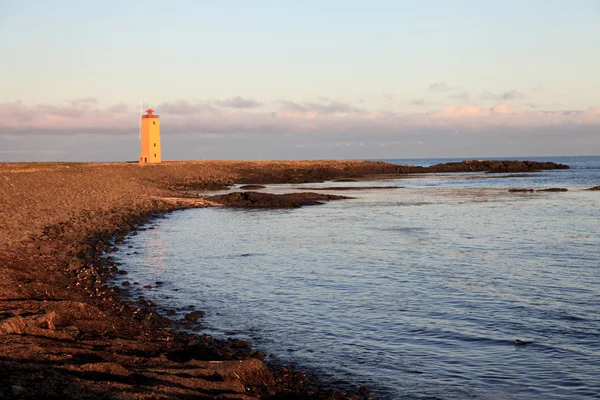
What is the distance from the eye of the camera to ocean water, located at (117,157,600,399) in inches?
378

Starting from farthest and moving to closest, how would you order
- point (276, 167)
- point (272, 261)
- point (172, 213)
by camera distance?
point (276, 167) → point (172, 213) → point (272, 261)

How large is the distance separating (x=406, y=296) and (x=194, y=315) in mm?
5228

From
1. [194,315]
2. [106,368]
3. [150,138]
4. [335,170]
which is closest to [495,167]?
[335,170]

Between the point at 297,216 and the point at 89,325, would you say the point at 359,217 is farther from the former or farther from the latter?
the point at 89,325

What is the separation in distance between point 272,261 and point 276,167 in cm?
8129

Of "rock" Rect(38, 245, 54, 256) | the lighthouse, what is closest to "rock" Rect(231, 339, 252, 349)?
"rock" Rect(38, 245, 54, 256)

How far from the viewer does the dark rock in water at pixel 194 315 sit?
41.3 ft

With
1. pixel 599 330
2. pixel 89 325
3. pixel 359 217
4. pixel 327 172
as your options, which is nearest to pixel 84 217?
pixel 359 217

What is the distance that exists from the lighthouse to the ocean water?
200 feet

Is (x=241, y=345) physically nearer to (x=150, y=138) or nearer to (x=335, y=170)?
(x=150, y=138)

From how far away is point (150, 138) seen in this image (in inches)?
3546

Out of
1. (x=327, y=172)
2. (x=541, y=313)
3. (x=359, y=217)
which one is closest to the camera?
(x=541, y=313)

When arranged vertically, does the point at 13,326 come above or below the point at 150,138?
below

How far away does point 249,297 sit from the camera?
1490cm
